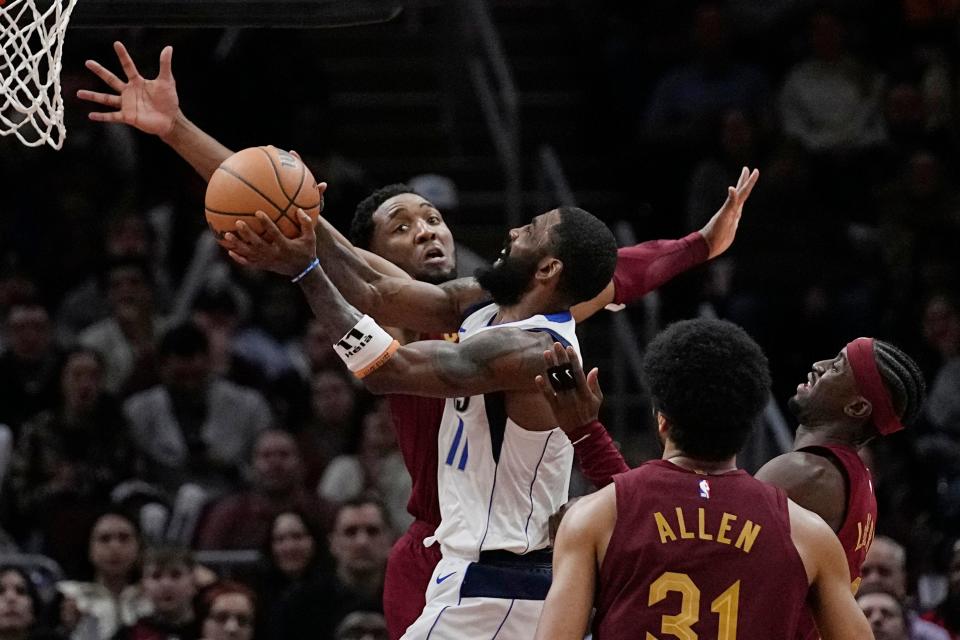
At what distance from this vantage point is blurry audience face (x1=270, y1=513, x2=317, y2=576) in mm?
8461

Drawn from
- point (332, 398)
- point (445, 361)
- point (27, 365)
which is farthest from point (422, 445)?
point (27, 365)

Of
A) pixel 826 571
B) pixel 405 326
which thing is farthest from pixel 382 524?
pixel 826 571

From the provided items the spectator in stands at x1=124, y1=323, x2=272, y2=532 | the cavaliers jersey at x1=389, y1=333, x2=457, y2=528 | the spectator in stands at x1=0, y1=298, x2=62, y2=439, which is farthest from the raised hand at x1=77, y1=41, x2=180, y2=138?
the spectator in stands at x1=0, y1=298, x2=62, y2=439

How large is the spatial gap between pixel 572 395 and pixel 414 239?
1528mm

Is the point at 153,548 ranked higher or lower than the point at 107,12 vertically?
lower

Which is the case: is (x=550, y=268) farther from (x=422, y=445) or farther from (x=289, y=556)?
(x=289, y=556)

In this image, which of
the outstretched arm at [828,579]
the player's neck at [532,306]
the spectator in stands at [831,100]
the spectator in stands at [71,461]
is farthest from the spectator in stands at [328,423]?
the outstretched arm at [828,579]

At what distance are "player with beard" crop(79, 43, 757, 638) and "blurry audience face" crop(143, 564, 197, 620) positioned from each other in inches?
105

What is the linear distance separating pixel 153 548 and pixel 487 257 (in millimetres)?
4500

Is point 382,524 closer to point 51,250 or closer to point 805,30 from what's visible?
point 51,250

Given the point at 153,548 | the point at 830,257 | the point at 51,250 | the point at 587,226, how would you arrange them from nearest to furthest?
the point at 587,226 → the point at 153,548 → the point at 51,250 → the point at 830,257

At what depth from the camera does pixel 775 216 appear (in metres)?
12.1

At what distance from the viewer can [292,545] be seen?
847 centimetres

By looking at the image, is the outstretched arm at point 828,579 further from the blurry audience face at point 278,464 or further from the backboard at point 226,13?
the blurry audience face at point 278,464
